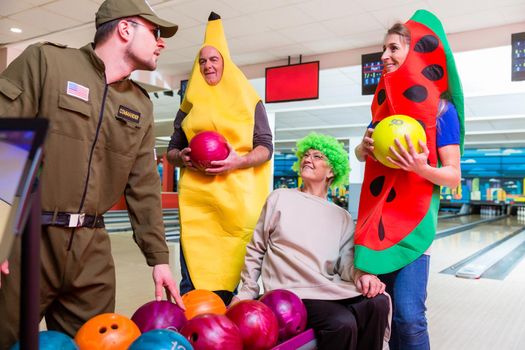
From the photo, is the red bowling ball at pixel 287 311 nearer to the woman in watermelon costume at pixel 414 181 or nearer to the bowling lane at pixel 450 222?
the woman in watermelon costume at pixel 414 181

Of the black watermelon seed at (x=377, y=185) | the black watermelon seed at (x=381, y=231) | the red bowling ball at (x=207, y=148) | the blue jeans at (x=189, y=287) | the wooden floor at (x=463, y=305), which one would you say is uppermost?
the red bowling ball at (x=207, y=148)

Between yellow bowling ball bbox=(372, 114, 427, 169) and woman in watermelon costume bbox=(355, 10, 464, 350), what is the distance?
0.04 m

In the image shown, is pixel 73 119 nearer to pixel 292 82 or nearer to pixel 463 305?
pixel 463 305

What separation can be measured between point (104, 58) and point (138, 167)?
0.37 m

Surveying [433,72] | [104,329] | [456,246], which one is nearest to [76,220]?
[104,329]

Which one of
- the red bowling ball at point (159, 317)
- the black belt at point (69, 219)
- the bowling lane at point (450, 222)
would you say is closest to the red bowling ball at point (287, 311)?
the red bowling ball at point (159, 317)

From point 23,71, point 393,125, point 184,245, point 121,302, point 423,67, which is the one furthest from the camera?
point 121,302

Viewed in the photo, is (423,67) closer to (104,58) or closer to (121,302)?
(104,58)

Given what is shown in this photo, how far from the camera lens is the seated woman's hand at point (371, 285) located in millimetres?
1712

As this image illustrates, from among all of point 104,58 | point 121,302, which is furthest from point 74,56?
point 121,302

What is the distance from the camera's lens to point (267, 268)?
1946 millimetres

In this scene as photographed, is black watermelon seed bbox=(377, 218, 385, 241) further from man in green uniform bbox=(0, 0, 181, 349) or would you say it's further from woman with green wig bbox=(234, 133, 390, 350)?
man in green uniform bbox=(0, 0, 181, 349)

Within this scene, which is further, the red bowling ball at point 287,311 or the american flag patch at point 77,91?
the red bowling ball at point 287,311

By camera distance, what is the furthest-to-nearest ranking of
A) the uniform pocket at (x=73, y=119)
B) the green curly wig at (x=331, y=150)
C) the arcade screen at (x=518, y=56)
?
the arcade screen at (x=518, y=56) → the green curly wig at (x=331, y=150) → the uniform pocket at (x=73, y=119)
